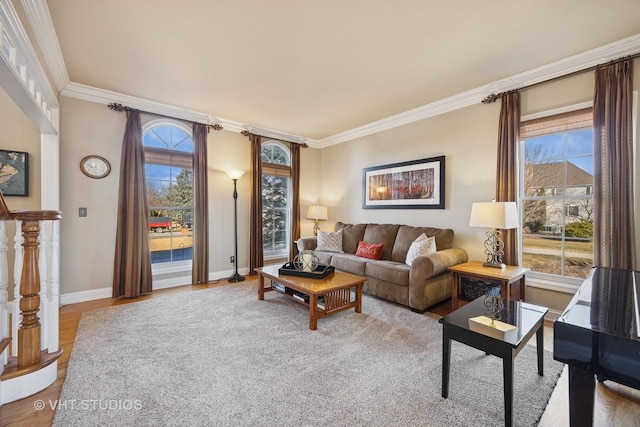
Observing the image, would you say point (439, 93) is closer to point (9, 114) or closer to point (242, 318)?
point (242, 318)

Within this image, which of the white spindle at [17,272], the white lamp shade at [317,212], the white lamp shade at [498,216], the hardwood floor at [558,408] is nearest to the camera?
the hardwood floor at [558,408]

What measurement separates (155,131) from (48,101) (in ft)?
4.13

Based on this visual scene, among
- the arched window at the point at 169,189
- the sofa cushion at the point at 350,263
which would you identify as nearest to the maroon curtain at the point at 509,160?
the sofa cushion at the point at 350,263

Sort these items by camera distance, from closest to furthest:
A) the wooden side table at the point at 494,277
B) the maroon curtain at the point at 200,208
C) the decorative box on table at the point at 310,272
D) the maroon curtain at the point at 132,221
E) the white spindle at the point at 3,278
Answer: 1. the white spindle at the point at 3,278
2. the wooden side table at the point at 494,277
3. the decorative box on table at the point at 310,272
4. the maroon curtain at the point at 132,221
5. the maroon curtain at the point at 200,208

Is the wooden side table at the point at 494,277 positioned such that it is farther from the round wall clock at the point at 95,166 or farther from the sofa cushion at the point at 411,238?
the round wall clock at the point at 95,166

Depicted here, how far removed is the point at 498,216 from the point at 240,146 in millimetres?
3991

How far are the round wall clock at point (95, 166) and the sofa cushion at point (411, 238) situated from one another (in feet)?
13.5

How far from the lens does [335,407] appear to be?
5.17 feet

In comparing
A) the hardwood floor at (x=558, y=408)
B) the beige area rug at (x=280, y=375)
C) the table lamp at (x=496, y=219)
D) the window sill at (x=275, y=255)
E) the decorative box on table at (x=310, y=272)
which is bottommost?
the hardwood floor at (x=558, y=408)

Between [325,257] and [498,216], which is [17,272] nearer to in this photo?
[325,257]

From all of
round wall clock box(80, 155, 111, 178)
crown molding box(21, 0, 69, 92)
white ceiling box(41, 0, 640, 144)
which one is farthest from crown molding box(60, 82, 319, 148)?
round wall clock box(80, 155, 111, 178)

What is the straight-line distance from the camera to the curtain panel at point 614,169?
2385 mm

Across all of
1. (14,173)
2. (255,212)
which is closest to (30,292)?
(14,173)

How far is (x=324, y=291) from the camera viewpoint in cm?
263
